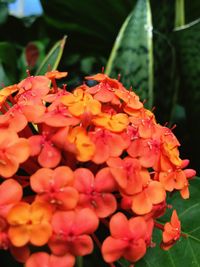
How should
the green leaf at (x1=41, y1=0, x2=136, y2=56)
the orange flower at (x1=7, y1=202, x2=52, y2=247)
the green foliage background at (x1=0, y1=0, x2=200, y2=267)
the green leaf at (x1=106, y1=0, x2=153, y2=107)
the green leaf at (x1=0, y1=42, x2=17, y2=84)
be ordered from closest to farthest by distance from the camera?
1. the orange flower at (x1=7, y1=202, x2=52, y2=247)
2. the green foliage background at (x1=0, y1=0, x2=200, y2=267)
3. the green leaf at (x1=106, y1=0, x2=153, y2=107)
4. the green leaf at (x1=0, y1=42, x2=17, y2=84)
5. the green leaf at (x1=41, y1=0, x2=136, y2=56)

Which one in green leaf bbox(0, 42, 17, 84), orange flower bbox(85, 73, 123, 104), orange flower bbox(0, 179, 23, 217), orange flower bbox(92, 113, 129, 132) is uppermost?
orange flower bbox(85, 73, 123, 104)

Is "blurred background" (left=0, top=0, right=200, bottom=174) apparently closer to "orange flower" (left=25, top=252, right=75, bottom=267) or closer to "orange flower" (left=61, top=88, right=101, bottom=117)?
"orange flower" (left=61, top=88, right=101, bottom=117)

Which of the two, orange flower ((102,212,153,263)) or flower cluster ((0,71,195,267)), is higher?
flower cluster ((0,71,195,267))

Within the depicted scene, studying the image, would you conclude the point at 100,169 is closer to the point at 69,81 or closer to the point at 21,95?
the point at 21,95

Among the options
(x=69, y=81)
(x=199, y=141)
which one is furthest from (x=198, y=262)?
(x=69, y=81)

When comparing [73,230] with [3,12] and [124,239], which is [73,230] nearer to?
[124,239]

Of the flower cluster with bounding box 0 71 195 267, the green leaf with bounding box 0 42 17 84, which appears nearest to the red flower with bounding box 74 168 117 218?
the flower cluster with bounding box 0 71 195 267

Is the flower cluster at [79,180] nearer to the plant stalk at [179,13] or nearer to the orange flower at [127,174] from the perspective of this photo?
the orange flower at [127,174]

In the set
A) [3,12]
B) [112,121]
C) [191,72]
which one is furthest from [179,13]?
[112,121]
